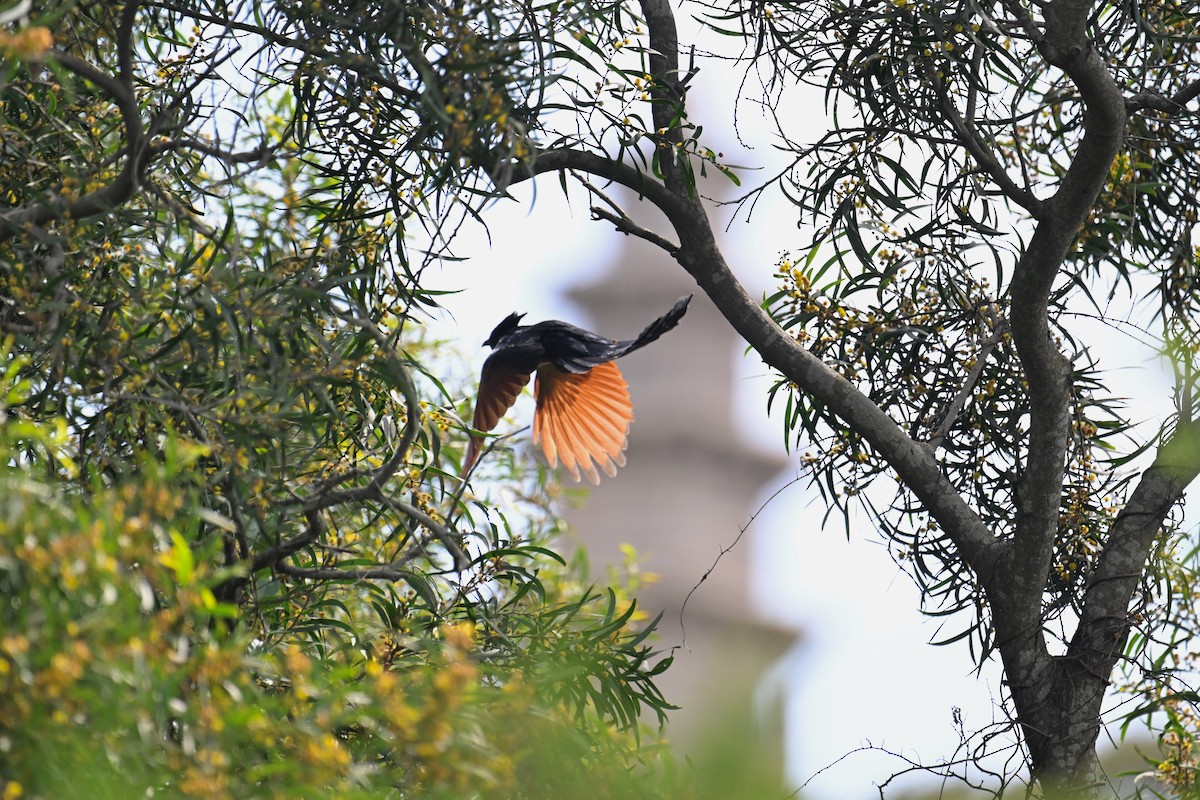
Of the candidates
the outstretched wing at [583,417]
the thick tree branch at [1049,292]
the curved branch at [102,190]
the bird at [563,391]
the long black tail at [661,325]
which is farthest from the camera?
the outstretched wing at [583,417]

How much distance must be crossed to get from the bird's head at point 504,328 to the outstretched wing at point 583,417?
0.67 feet

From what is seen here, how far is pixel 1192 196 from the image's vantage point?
104 inches

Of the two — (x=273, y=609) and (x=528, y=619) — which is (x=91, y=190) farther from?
(x=528, y=619)

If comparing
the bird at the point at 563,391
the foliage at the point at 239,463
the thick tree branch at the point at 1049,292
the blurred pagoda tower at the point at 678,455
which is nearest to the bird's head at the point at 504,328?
the bird at the point at 563,391

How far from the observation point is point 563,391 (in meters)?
2.88

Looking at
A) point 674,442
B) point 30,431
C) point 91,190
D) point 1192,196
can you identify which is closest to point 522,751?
point 30,431

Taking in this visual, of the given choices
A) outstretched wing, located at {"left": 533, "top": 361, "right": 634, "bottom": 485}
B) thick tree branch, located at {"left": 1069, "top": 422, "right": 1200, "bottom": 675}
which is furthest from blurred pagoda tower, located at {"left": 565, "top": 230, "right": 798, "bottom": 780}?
thick tree branch, located at {"left": 1069, "top": 422, "right": 1200, "bottom": 675}

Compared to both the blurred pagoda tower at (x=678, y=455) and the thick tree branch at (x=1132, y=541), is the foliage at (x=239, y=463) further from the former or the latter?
the blurred pagoda tower at (x=678, y=455)

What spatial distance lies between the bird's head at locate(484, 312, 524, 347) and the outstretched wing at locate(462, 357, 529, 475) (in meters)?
0.07

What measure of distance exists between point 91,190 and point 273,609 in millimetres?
759

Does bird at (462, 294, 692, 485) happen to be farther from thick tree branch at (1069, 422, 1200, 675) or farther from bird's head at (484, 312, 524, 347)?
thick tree branch at (1069, 422, 1200, 675)

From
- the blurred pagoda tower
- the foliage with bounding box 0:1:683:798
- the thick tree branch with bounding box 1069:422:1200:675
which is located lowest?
the foliage with bounding box 0:1:683:798

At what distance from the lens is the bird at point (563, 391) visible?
2.58 metres

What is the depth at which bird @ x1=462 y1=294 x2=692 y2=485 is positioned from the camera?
8.45 feet
